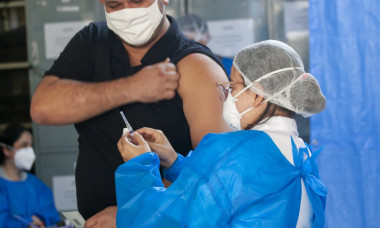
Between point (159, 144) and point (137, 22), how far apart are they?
39 centimetres

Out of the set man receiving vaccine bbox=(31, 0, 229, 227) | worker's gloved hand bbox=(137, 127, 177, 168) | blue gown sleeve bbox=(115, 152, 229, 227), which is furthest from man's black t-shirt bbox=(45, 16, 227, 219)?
blue gown sleeve bbox=(115, 152, 229, 227)

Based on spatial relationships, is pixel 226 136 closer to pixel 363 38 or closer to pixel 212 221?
pixel 212 221

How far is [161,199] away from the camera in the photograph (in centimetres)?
122

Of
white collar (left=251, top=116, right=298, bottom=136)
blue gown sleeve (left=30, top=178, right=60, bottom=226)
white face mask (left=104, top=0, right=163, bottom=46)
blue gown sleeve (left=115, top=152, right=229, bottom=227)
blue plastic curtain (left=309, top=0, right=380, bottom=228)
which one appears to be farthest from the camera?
blue gown sleeve (left=30, top=178, right=60, bottom=226)

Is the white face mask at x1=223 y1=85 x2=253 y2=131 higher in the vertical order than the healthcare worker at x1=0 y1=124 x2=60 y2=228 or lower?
higher

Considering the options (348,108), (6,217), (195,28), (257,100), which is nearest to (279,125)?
(257,100)

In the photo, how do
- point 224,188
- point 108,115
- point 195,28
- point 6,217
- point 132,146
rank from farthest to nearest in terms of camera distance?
point 6,217
point 195,28
point 108,115
point 132,146
point 224,188

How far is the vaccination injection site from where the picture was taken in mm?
1225

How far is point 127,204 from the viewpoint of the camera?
1278mm

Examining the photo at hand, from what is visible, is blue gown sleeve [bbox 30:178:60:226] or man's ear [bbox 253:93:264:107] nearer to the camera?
man's ear [bbox 253:93:264:107]

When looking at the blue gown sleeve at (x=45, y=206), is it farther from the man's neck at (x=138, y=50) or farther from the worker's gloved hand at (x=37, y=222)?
the man's neck at (x=138, y=50)

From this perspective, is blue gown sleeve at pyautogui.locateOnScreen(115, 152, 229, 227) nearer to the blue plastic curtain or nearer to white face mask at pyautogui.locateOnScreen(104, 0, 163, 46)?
white face mask at pyautogui.locateOnScreen(104, 0, 163, 46)

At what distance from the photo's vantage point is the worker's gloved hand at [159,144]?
1.41 meters

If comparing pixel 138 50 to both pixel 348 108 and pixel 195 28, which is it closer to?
pixel 348 108
